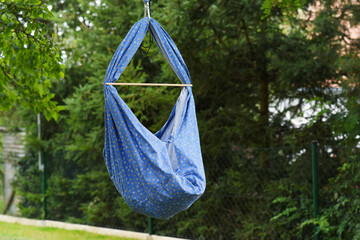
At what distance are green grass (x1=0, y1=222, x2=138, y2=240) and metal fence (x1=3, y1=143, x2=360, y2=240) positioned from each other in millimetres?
623

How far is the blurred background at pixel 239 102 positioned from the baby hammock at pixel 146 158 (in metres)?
1.72

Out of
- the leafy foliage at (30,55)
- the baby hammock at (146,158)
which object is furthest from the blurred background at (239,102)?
the baby hammock at (146,158)

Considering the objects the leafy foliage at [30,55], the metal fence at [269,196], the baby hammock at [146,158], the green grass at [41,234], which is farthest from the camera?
the green grass at [41,234]

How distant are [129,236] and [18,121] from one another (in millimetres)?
3700

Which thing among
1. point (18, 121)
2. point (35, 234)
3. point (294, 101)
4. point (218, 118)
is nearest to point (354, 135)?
point (294, 101)

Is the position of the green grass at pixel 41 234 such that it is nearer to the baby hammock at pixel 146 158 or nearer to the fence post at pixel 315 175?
the fence post at pixel 315 175

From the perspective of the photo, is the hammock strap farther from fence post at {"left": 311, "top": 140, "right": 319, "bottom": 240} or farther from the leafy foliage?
fence post at {"left": 311, "top": 140, "right": 319, "bottom": 240}

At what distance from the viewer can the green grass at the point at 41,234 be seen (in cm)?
684

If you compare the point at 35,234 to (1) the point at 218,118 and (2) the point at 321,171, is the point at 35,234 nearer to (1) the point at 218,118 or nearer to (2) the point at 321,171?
(1) the point at 218,118

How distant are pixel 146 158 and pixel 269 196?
11.3ft

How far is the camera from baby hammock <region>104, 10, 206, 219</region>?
9.87ft

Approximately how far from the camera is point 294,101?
6688mm

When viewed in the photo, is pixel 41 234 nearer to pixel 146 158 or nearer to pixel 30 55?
pixel 30 55

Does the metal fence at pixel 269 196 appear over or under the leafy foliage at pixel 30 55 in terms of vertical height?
under
